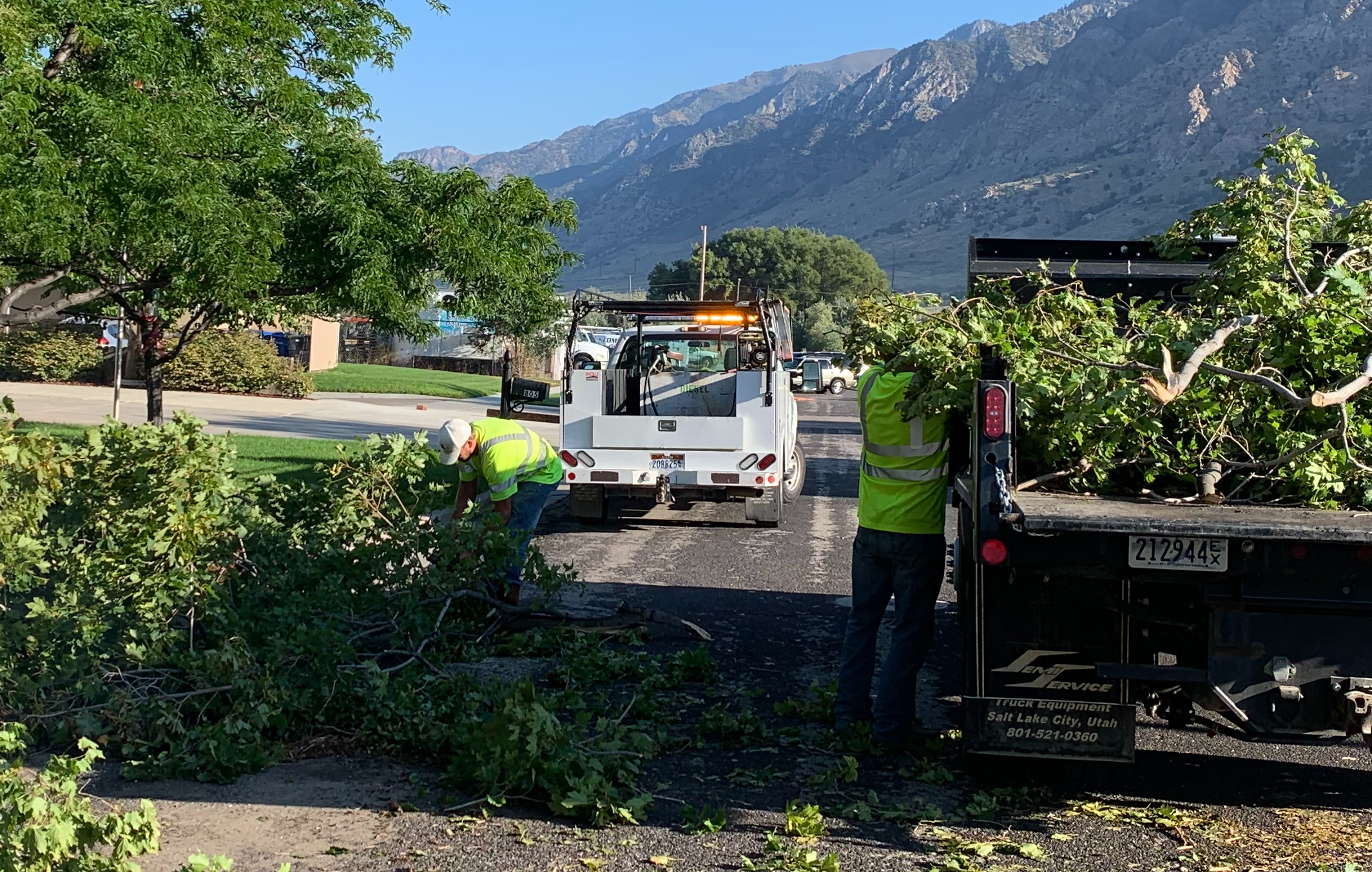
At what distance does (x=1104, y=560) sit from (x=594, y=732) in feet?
7.38

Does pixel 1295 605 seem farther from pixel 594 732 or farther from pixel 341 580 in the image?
pixel 341 580

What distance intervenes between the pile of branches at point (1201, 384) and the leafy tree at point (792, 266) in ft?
250

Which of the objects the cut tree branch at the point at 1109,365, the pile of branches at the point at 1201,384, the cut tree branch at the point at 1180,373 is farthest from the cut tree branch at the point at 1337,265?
the cut tree branch at the point at 1109,365

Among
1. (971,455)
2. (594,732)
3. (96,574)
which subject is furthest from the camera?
(96,574)

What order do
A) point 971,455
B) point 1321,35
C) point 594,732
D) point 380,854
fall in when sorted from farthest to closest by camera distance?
point 1321,35, point 594,732, point 971,455, point 380,854

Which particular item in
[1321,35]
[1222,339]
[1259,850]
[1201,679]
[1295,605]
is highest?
[1321,35]

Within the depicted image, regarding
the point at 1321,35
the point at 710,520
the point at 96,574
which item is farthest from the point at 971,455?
the point at 1321,35

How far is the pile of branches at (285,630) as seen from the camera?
518cm

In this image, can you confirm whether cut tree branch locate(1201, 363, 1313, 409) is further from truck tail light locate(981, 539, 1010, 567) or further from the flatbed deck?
truck tail light locate(981, 539, 1010, 567)

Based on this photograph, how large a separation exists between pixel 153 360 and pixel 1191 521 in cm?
1253

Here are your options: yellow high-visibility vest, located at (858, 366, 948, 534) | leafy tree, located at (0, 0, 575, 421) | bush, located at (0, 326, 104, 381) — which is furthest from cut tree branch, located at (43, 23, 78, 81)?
bush, located at (0, 326, 104, 381)

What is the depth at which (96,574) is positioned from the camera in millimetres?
6246

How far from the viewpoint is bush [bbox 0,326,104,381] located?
28.4 metres

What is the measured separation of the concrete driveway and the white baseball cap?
11.3m
